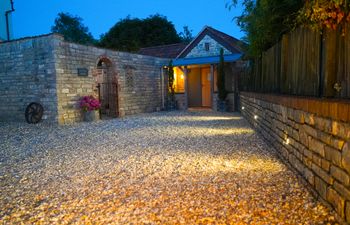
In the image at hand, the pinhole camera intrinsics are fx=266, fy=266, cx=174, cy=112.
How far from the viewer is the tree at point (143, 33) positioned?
88.2ft

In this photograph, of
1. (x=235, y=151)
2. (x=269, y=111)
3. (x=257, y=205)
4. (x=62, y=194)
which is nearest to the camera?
(x=257, y=205)

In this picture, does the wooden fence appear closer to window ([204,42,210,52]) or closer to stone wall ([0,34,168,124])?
stone wall ([0,34,168,124])

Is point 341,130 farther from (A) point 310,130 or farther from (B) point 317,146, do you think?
(A) point 310,130

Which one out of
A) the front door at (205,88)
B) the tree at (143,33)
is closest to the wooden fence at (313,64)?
the front door at (205,88)

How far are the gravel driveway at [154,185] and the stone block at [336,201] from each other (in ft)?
0.33

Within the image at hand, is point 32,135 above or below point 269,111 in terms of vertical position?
below

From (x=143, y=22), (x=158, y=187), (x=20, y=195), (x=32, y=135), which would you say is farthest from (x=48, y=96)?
(x=143, y=22)

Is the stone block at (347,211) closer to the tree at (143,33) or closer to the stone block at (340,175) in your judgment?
the stone block at (340,175)

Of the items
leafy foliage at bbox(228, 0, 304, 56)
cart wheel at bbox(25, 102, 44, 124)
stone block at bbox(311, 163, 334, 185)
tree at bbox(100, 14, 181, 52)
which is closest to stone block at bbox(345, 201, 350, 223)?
stone block at bbox(311, 163, 334, 185)

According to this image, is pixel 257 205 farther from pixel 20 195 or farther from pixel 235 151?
pixel 20 195

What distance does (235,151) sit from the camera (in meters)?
4.59

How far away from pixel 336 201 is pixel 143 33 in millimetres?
27248

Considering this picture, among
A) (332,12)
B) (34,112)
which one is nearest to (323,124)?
(332,12)

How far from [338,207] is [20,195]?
308 centimetres
